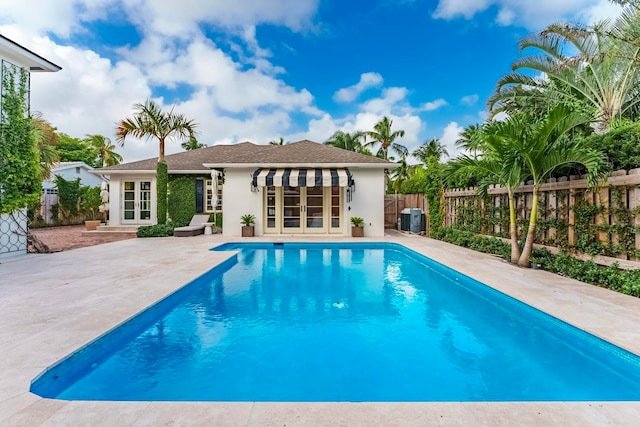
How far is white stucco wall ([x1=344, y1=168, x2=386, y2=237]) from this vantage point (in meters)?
19.3

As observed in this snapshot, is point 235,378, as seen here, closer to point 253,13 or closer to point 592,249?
point 592,249

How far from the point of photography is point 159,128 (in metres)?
19.5

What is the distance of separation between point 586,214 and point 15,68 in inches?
757

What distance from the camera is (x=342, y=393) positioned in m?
4.04

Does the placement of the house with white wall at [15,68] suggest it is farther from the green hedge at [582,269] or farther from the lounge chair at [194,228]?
the green hedge at [582,269]

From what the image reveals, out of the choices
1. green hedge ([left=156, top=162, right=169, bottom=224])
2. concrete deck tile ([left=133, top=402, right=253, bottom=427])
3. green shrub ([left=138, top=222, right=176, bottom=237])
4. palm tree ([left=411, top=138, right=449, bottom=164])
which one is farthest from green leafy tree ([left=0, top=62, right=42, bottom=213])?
palm tree ([left=411, top=138, right=449, bottom=164])

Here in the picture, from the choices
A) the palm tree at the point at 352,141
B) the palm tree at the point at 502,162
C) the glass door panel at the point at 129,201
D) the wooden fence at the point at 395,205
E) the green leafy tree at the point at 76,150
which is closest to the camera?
the palm tree at the point at 502,162

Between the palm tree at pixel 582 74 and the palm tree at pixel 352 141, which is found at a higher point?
the palm tree at pixel 352 141

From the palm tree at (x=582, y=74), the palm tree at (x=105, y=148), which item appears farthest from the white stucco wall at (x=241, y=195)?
the palm tree at (x=105, y=148)

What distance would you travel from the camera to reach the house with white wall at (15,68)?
11.4 m

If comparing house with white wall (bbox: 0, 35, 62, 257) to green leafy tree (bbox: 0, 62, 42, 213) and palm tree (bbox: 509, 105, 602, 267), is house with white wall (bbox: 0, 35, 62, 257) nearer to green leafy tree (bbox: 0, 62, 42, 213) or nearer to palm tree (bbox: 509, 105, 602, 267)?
green leafy tree (bbox: 0, 62, 42, 213)

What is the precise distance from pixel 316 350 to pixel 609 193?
816 centimetres

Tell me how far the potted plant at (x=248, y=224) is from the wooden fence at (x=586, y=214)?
12563 mm

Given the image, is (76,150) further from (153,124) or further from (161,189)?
(161,189)
